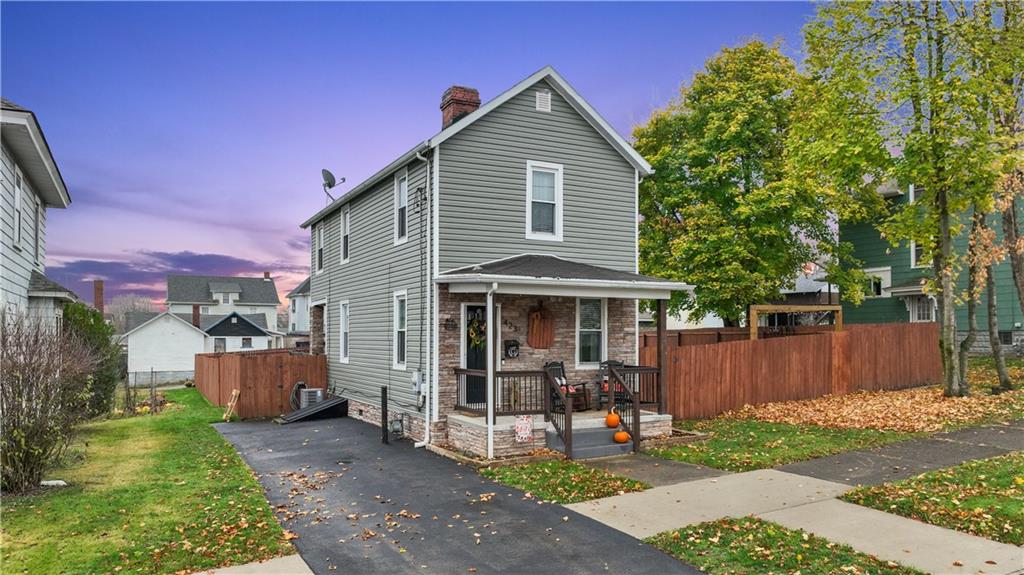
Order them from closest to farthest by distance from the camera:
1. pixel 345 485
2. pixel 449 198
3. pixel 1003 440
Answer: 1. pixel 345 485
2. pixel 1003 440
3. pixel 449 198

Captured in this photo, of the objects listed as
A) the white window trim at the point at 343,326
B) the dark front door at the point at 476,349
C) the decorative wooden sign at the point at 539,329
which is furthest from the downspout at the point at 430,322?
the white window trim at the point at 343,326

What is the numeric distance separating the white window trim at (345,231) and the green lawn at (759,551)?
537 inches

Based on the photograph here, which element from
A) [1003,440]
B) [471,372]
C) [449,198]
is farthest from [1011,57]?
[471,372]

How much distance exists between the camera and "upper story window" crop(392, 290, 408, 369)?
14547 millimetres

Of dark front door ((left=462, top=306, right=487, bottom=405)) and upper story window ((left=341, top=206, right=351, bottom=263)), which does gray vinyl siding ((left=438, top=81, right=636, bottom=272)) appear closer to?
dark front door ((left=462, top=306, right=487, bottom=405))

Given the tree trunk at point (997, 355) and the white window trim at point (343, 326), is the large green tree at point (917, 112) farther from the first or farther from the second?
the white window trim at point (343, 326)

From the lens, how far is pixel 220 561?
20.3ft

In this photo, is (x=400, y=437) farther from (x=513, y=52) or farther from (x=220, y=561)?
(x=513, y=52)

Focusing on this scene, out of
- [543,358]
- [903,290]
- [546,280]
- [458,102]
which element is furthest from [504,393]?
[903,290]

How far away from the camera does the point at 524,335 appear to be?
13594 mm

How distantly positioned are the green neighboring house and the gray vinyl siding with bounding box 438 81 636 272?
14574 millimetres

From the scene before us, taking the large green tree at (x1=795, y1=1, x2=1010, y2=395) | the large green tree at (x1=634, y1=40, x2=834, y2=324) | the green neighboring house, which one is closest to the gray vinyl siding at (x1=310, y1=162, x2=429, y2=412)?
the large green tree at (x1=795, y1=1, x2=1010, y2=395)

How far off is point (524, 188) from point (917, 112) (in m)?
9.72

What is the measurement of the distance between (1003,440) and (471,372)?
966 cm
